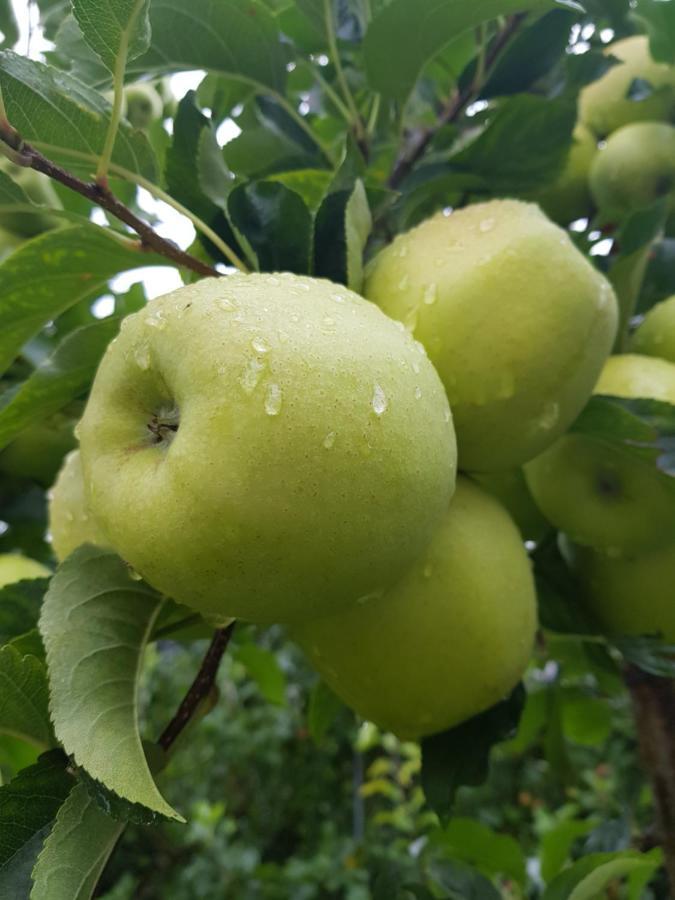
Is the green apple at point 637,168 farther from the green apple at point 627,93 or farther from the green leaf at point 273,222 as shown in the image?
the green leaf at point 273,222

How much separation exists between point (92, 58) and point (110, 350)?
0.44m

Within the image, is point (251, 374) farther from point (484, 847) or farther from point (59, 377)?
point (484, 847)

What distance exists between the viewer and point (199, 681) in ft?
2.54

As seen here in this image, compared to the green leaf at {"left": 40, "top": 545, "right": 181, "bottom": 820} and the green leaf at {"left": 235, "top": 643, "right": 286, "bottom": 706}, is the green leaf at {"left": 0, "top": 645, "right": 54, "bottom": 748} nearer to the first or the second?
the green leaf at {"left": 40, "top": 545, "right": 181, "bottom": 820}

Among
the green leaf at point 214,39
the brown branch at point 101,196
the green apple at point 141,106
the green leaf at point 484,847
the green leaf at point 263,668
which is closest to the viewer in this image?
the brown branch at point 101,196

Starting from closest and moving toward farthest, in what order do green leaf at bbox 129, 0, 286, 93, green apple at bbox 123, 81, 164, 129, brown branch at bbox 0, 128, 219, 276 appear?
brown branch at bbox 0, 128, 219, 276
green leaf at bbox 129, 0, 286, 93
green apple at bbox 123, 81, 164, 129

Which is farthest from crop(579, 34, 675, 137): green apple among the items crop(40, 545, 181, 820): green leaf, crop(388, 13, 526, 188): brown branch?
crop(40, 545, 181, 820): green leaf

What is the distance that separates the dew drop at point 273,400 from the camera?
51cm

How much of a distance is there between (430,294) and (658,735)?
2.27 ft

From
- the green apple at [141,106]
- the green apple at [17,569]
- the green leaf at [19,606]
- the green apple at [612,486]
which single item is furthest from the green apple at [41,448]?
the green apple at [612,486]

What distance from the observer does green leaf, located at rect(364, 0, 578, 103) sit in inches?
32.9

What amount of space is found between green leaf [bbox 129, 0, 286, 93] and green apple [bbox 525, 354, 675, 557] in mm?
572

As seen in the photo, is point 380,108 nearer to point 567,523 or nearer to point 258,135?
point 258,135

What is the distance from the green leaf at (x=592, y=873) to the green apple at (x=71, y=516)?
2.00 feet
